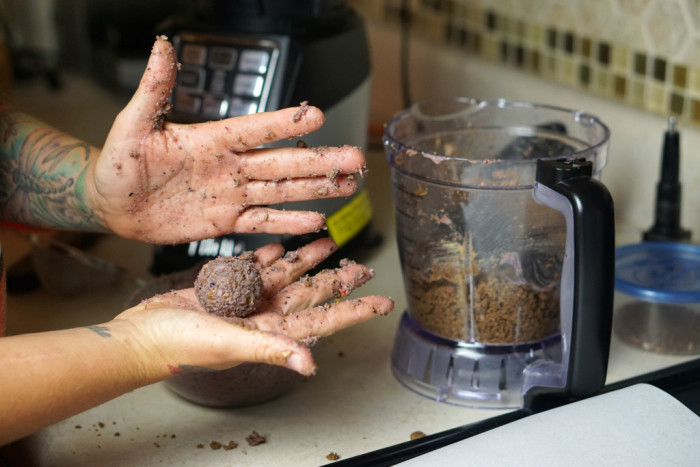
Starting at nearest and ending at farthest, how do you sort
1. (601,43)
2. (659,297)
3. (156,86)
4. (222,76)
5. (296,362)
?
(296,362)
(156,86)
(659,297)
(222,76)
(601,43)

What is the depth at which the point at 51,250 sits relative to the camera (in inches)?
38.3

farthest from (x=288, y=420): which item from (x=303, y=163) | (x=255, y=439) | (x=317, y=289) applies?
(x=303, y=163)

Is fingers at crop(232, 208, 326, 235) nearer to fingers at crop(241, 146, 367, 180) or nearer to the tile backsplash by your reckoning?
fingers at crop(241, 146, 367, 180)

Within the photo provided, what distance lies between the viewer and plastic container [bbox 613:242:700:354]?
814 millimetres

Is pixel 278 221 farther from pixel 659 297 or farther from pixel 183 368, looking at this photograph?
pixel 659 297

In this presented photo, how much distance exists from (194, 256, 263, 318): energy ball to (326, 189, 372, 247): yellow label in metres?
0.31

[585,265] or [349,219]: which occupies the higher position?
[585,265]

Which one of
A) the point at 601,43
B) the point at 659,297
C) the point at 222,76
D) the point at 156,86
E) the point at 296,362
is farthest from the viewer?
the point at 601,43

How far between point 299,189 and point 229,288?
128 mm

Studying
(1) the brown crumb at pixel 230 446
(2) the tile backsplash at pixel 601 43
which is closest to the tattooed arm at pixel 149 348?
(1) the brown crumb at pixel 230 446

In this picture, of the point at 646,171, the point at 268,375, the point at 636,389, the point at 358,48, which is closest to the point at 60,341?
the point at 268,375

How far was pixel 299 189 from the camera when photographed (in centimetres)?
71

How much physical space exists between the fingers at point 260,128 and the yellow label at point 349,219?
286mm

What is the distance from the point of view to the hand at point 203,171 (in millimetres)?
→ 675
